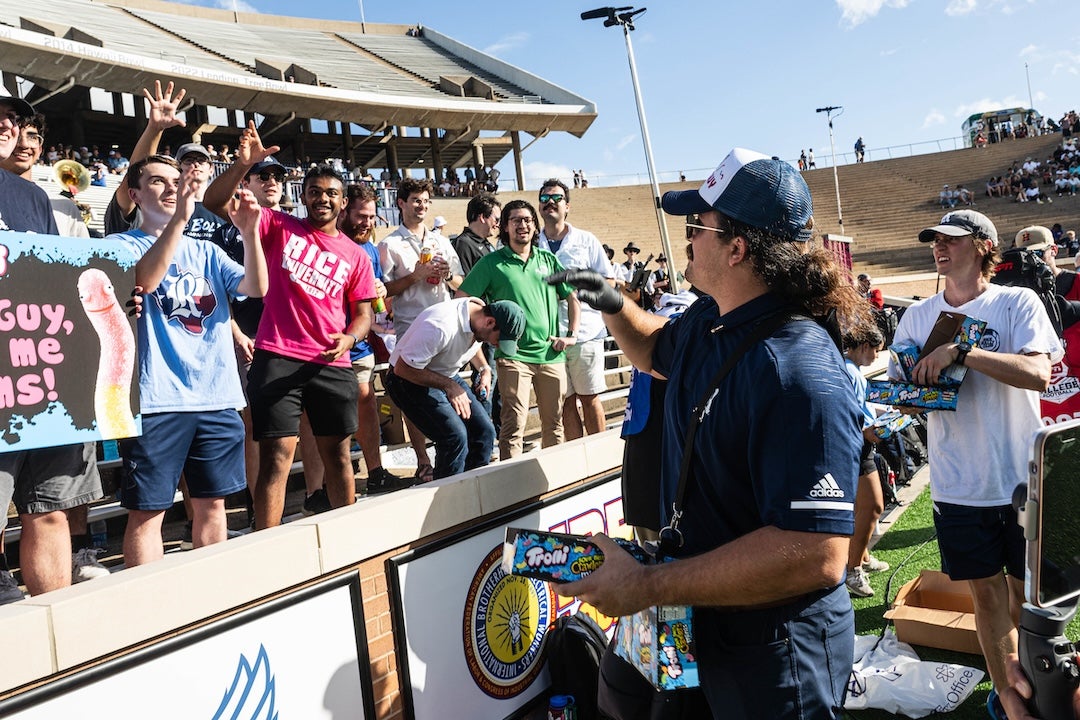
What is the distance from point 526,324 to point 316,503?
181cm

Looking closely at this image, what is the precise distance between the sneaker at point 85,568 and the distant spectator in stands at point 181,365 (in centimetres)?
48

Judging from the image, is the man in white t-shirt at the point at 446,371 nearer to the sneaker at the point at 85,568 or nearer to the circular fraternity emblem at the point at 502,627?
the circular fraternity emblem at the point at 502,627

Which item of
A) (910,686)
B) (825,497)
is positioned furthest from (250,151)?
(910,686)

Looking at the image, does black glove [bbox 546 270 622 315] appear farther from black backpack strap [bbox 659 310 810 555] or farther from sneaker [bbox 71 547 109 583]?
sneaker [bbox 71 547 109 583]

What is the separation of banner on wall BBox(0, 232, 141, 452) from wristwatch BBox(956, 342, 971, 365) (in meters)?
3.37

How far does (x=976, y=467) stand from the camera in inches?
134

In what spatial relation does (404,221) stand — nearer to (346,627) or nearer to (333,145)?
(346,627)

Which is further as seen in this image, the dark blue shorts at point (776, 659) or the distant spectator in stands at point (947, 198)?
the distant spectator in stands at point (947, 198)

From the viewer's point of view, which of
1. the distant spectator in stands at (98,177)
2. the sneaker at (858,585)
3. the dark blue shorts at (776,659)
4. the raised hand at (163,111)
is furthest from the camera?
the distant spectator in stands at (98,177)

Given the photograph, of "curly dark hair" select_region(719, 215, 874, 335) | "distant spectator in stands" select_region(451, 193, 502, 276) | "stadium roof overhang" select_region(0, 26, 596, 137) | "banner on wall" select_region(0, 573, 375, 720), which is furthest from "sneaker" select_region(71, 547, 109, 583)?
"stadium roof overhang" select_region(0, 26, 596, 137)

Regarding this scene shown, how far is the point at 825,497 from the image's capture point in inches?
72.0

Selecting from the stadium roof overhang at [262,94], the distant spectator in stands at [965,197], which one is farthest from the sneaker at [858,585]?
the distant spectator in stands at [965,197]

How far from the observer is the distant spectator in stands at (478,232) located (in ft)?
22.0

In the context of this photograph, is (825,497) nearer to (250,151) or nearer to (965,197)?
(250,151)
